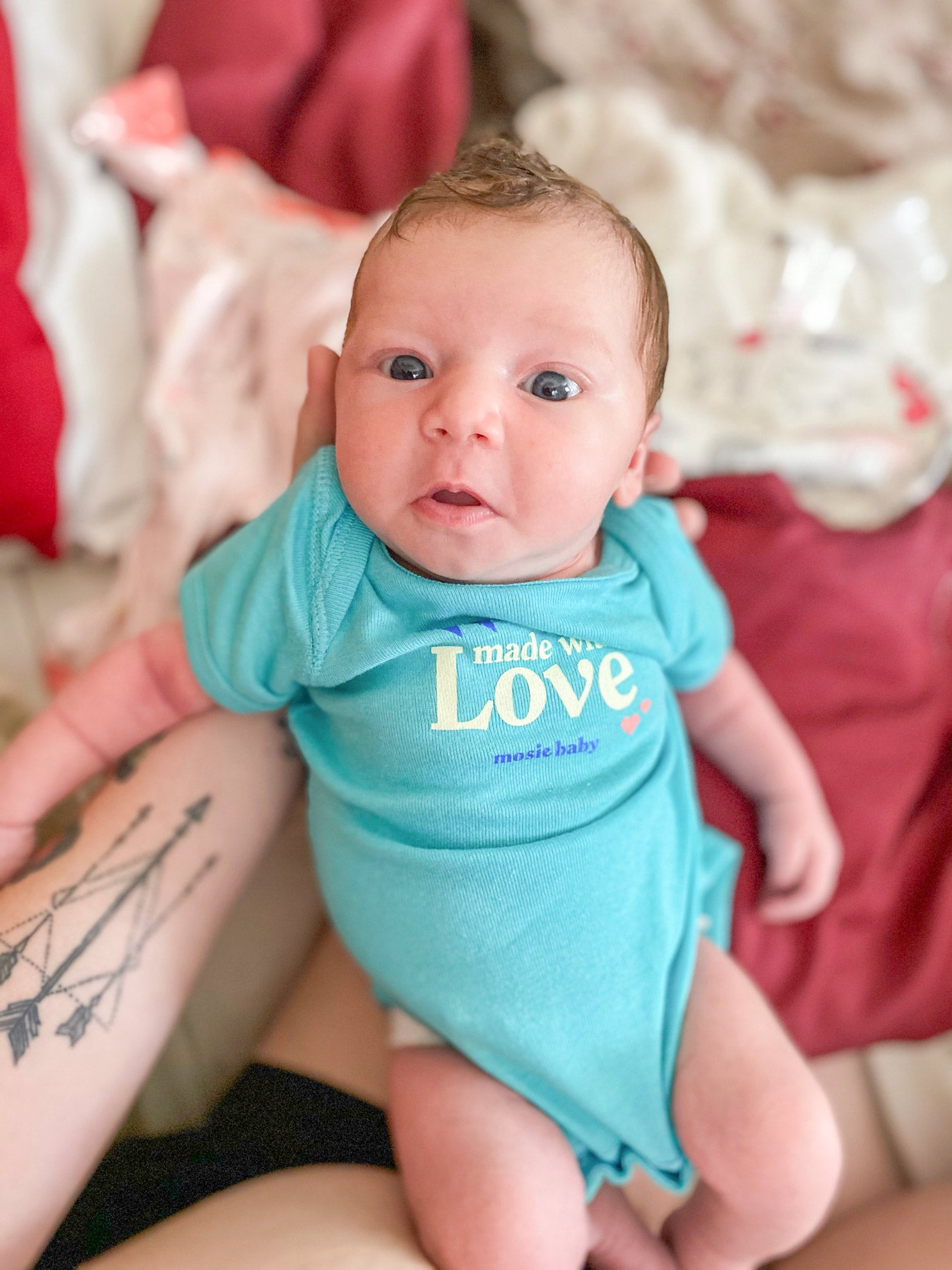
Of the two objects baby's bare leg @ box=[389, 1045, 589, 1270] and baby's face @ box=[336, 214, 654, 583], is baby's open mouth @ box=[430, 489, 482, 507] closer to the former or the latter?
baby's face @ box=[336, 214, 654, 583]

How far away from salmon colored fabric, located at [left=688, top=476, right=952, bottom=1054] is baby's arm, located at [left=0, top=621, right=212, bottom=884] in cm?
48

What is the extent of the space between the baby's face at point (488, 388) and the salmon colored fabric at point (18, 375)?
0.62 m

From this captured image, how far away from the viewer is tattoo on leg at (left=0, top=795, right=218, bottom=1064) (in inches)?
24.9

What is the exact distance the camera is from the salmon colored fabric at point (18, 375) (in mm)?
1071

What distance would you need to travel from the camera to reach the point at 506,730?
0.67m

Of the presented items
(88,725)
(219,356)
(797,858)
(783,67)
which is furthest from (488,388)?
(783,67)

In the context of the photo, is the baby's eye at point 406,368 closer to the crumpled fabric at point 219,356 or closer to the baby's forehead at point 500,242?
the baby's forehead at point 500,242

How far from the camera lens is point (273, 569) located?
68cm

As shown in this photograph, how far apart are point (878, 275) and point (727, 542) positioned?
0.48 m

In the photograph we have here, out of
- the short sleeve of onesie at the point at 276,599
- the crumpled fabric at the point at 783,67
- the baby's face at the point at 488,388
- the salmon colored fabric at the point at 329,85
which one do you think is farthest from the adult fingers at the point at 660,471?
the crumpled fabric at the point at 783,67

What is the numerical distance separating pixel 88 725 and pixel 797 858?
0.59 m

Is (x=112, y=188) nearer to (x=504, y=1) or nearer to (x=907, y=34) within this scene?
(x=504, y=1)

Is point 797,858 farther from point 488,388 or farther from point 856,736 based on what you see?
point 488,388

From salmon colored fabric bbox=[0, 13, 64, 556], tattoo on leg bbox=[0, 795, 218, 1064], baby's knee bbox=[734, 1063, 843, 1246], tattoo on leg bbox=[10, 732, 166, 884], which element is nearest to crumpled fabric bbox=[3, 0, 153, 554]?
salmon colored fabric bbox=[0, 13, 64, 556]
